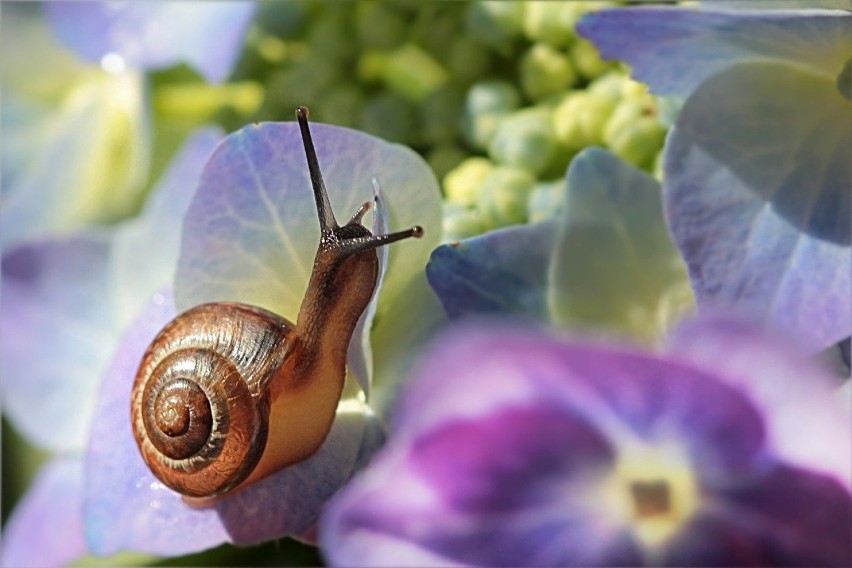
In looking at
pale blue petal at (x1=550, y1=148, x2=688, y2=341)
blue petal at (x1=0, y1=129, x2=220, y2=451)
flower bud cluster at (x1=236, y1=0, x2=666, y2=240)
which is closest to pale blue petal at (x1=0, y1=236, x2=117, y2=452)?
blue petal at (x1=0, y1=129, x2=220, y2=451)

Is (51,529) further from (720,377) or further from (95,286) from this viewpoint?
(720,377)

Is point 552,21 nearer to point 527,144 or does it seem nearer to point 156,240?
point 527,144

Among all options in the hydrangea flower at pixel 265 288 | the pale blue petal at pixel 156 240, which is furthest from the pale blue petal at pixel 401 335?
the pale blue petal at pixel 156 240

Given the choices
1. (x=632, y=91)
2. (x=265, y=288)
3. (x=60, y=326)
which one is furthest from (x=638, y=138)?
(x=60, y=326)

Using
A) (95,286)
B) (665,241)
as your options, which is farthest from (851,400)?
(95,286)

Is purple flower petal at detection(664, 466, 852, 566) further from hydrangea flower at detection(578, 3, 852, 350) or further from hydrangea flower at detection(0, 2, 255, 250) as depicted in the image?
hydrangea flower at detection(0, 2, 255, 250)
